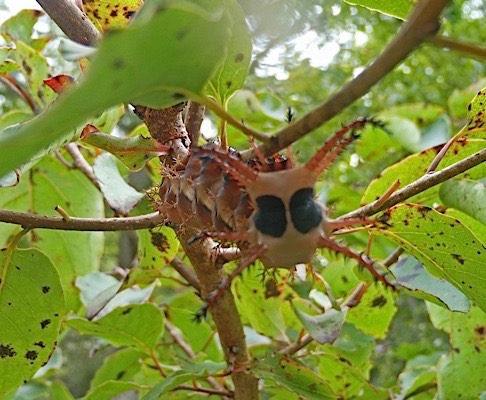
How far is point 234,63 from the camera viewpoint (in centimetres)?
49

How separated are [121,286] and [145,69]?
16.9 inches

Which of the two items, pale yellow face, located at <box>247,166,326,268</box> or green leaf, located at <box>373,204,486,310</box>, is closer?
pale yellow face, located at <box>247,166,326,268</box>

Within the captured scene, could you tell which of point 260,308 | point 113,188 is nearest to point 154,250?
point 113,188

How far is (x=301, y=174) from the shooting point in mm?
361

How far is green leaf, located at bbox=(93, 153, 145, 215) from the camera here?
1.94ft

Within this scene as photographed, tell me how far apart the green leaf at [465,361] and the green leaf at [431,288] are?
0.54 ft

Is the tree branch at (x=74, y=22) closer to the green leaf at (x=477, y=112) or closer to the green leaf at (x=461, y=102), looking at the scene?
the green leaf at (x=477, y=112)

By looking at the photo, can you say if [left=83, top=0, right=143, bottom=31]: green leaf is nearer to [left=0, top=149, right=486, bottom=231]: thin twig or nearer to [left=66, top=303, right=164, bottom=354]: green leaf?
[left=0, top=149, right=486, bottom=231]: thin twig

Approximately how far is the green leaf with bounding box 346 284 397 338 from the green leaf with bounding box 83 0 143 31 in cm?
40

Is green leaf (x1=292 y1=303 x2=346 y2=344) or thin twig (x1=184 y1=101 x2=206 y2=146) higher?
thin twig (x1=184 y1=101 x2=206 y2=146)

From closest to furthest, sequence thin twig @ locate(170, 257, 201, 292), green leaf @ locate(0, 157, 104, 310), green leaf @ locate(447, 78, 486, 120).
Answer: thin twig @ locate(170, 257, 201, 292) → green leaf @ locate(0, 157, 104, 310) → green leaf @ locate(447, 78, 486, 120)

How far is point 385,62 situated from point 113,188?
374mm

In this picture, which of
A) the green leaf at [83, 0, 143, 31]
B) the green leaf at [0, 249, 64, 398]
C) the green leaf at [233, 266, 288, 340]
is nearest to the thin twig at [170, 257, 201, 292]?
the green leaf at [233, 266, 288, 340]

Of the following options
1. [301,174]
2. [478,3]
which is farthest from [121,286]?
[478,3]
